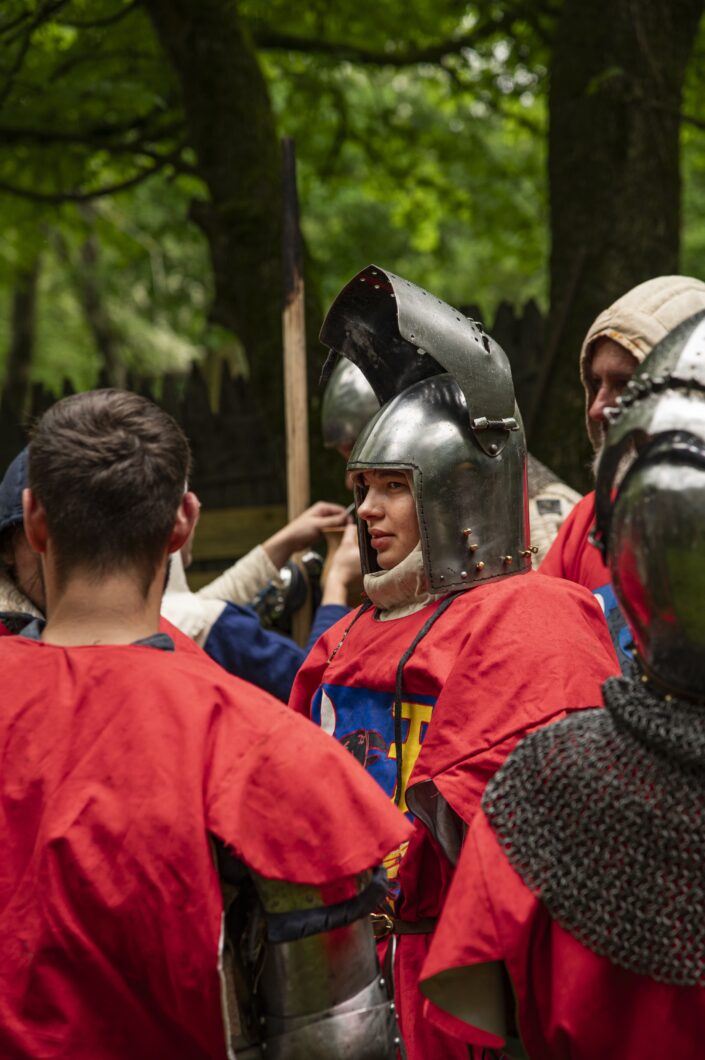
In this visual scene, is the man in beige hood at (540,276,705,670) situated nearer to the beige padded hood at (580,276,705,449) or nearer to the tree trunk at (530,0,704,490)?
the beige padded hood at (580,276,705,449)

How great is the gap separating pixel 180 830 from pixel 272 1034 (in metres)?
0.40

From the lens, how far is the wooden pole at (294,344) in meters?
5.18

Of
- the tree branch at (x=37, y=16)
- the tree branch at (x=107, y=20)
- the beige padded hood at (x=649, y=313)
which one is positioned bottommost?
the beige padded hood at (x=649, y=313)

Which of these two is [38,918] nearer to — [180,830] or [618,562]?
[180,830]

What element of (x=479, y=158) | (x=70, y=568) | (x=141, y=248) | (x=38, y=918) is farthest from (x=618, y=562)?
(x=141, y=248)

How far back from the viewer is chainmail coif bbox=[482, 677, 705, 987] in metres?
1.83

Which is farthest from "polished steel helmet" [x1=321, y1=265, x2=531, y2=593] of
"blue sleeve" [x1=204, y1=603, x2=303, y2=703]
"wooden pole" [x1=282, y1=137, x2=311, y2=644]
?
"wooden pole" [x1=282, y1=137, x2=311, y2=644]

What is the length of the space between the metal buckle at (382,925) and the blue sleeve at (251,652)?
1.66 meters

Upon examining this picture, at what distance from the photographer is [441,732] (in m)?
2.76

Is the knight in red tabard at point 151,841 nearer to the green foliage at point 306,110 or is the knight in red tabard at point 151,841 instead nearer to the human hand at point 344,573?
the human hand at point 344,573

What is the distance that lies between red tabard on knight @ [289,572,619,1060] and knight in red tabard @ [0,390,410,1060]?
2.16 feet

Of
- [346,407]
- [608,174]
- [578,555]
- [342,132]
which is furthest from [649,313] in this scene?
[342,132]

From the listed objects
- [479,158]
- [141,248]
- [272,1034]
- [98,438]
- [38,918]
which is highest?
[479,158]

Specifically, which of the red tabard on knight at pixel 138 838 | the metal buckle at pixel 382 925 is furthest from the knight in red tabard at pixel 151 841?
the metal buckle at pixel 382 925
